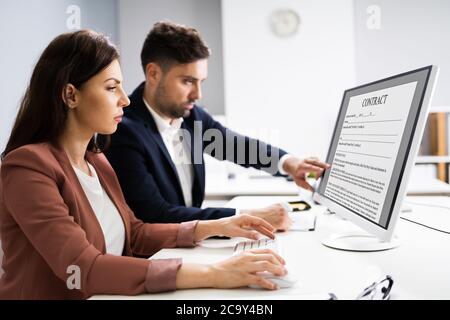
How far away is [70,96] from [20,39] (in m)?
1.59

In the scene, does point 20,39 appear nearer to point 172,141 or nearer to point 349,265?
point 172,141

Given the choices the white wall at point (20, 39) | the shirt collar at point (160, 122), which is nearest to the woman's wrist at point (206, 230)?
the shirt collar at point (160, 122)

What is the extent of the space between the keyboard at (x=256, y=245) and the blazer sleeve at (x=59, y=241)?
10.9 inches

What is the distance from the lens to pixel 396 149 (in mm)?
922

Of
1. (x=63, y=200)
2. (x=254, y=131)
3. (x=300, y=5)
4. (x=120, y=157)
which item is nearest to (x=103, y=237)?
(x=63, y=200)

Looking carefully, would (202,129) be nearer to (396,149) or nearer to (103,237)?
(103,237)

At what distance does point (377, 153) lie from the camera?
3.28 ft

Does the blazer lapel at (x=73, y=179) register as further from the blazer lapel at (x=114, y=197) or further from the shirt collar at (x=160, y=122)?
the shirt collar at (x=160, y=122)

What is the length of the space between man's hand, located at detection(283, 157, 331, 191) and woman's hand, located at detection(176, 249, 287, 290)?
0.64 m

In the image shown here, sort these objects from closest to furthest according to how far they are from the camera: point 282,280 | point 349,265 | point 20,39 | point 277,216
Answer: point 282,280
point 349,265
point 277,216
point 20,39

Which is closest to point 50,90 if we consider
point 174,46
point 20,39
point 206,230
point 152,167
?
point 206,230

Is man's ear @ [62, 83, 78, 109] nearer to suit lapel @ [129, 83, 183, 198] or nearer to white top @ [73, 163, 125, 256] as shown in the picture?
white top @ [73, 163, 125, 256]

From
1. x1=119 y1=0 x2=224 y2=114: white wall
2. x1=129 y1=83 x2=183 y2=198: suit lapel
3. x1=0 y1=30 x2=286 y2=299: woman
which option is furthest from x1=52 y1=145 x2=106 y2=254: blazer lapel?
x1=119 y1=0 x2=224 y2=114: white wall

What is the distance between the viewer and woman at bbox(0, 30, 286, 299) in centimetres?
80
